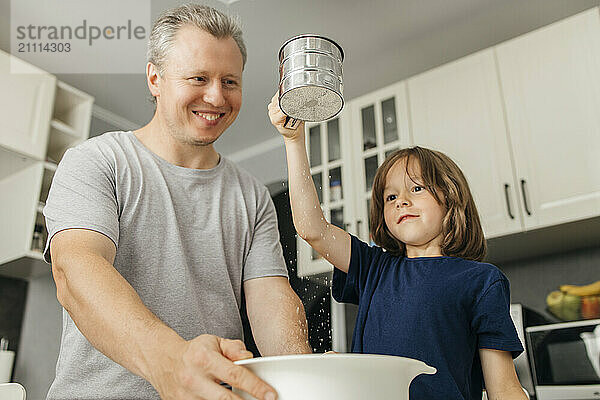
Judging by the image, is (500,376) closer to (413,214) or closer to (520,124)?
(413,214)

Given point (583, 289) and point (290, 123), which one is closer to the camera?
point (290, 123)

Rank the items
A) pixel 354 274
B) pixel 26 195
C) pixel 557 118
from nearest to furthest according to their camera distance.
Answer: pixel 354 274 < pixel 557 118 < pixel 26 195

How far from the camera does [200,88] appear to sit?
1.07 m

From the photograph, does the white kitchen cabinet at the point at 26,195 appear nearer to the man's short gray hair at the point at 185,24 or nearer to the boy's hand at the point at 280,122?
the man's short gray hair at the point at 185,24

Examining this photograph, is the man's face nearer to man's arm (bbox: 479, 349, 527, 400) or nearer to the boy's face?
the boy's face

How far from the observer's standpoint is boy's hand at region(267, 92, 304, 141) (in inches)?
32.8

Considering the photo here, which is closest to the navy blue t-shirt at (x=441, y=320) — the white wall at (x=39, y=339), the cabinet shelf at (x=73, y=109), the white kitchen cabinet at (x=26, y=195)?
the white kitchen cabinet at (x=26, y=195)

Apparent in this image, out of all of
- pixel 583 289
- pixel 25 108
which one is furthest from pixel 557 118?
pixel 25 108

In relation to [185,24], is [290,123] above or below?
below

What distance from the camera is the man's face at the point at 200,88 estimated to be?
3.50ft

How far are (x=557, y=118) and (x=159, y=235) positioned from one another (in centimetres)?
162

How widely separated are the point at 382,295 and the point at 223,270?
0.31 m

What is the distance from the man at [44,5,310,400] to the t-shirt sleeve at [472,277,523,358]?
0.29 meters

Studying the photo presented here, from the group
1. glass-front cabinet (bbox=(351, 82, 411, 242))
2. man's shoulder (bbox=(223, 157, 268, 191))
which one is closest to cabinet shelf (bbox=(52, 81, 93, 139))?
glass-front cabinet (bbox=(351, 82, 411, 242))
